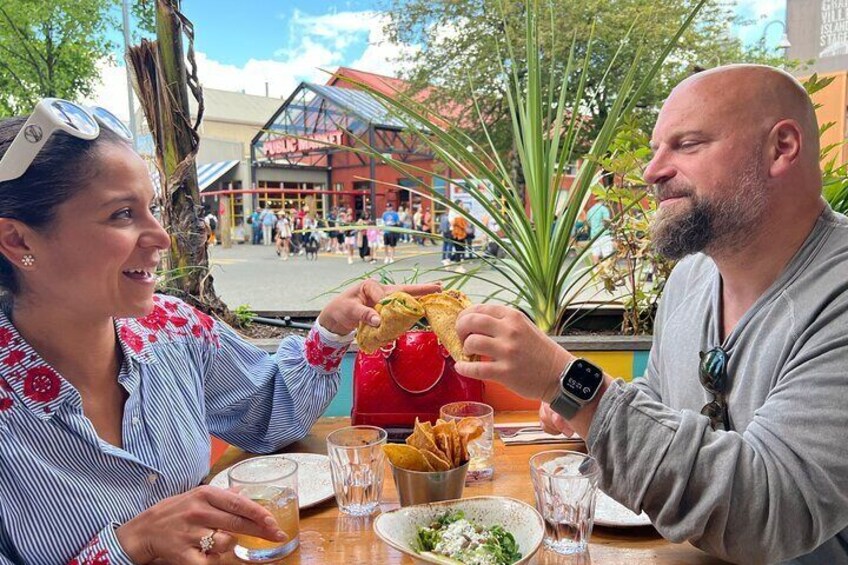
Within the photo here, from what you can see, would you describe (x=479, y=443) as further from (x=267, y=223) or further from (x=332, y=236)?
(x=267, y=223)

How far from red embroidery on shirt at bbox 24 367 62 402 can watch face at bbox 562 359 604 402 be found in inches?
38.2

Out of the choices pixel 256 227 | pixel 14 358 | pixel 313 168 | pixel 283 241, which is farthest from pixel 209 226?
pixel 313 168

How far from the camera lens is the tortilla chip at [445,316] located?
1162 mm

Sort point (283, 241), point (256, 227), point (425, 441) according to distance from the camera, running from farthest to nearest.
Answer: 1. point (256, 227)
2. point (283, 241)
3. point (425, 441)

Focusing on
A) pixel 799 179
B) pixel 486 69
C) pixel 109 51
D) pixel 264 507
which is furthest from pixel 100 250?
pixel 109 51

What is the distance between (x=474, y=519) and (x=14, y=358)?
0.94m

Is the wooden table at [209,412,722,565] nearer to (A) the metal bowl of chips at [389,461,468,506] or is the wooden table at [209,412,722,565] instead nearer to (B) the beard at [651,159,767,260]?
(A) the metal bowl of chips at [389,461,468,506]

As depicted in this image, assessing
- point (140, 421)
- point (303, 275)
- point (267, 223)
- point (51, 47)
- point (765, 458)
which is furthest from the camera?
point (267, 223)

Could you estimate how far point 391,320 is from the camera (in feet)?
4.33

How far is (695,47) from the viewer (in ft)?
25.1

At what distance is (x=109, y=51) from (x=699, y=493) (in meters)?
10.0

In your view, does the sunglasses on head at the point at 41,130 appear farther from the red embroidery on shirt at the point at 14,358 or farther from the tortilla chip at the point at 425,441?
the tortilla chip at the point at 425,441

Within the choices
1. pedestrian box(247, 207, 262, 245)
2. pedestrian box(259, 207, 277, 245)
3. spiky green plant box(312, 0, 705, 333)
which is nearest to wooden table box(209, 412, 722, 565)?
spiky green plant box(312, 0, 705, 333)

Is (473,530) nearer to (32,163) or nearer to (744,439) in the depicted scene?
(744,439)
